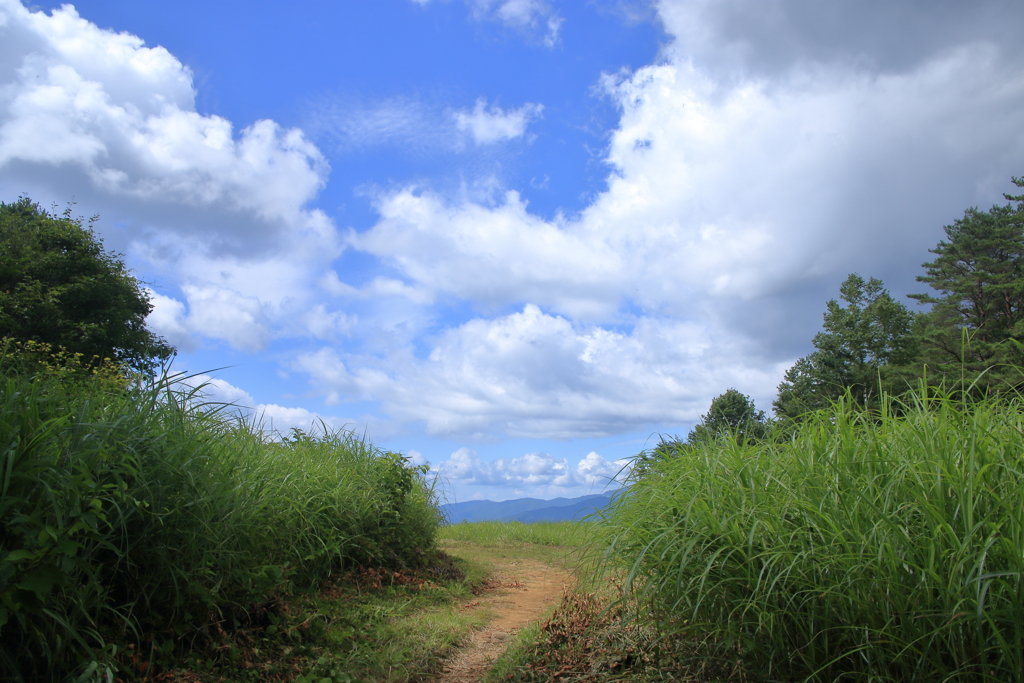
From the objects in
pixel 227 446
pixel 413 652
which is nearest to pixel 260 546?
pixel 227 446

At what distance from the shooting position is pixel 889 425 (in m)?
3.74

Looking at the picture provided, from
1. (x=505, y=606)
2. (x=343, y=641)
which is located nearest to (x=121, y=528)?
(x=343, y=641)

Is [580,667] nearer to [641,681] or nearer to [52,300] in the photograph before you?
[641,681]

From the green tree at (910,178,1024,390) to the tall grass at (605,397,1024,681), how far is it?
28.5 metres

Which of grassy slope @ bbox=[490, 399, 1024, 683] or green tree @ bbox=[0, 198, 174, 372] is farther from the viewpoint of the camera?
green tree @ bbox=[0, 198, 174, 372]

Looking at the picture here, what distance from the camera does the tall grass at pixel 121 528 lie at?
2957 mm

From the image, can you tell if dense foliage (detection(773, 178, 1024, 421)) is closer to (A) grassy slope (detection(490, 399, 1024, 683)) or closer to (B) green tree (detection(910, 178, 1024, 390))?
(B) green tree (detection(910, 178, 1024, 390))

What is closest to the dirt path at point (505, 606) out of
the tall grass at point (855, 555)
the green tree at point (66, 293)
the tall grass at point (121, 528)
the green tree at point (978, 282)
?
the tall grass at point (121, 528)

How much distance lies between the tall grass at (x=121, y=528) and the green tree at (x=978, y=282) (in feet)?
99.9

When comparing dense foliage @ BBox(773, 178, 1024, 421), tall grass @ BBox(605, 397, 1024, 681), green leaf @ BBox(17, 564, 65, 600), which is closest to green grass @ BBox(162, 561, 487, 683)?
green leaf @ BBox(17, 564, 65, 600)

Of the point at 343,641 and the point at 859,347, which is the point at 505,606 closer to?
the point at 343,641

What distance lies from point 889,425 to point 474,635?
3.90m

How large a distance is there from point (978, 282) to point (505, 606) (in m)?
34.6

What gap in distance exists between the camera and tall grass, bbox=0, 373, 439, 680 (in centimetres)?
296
